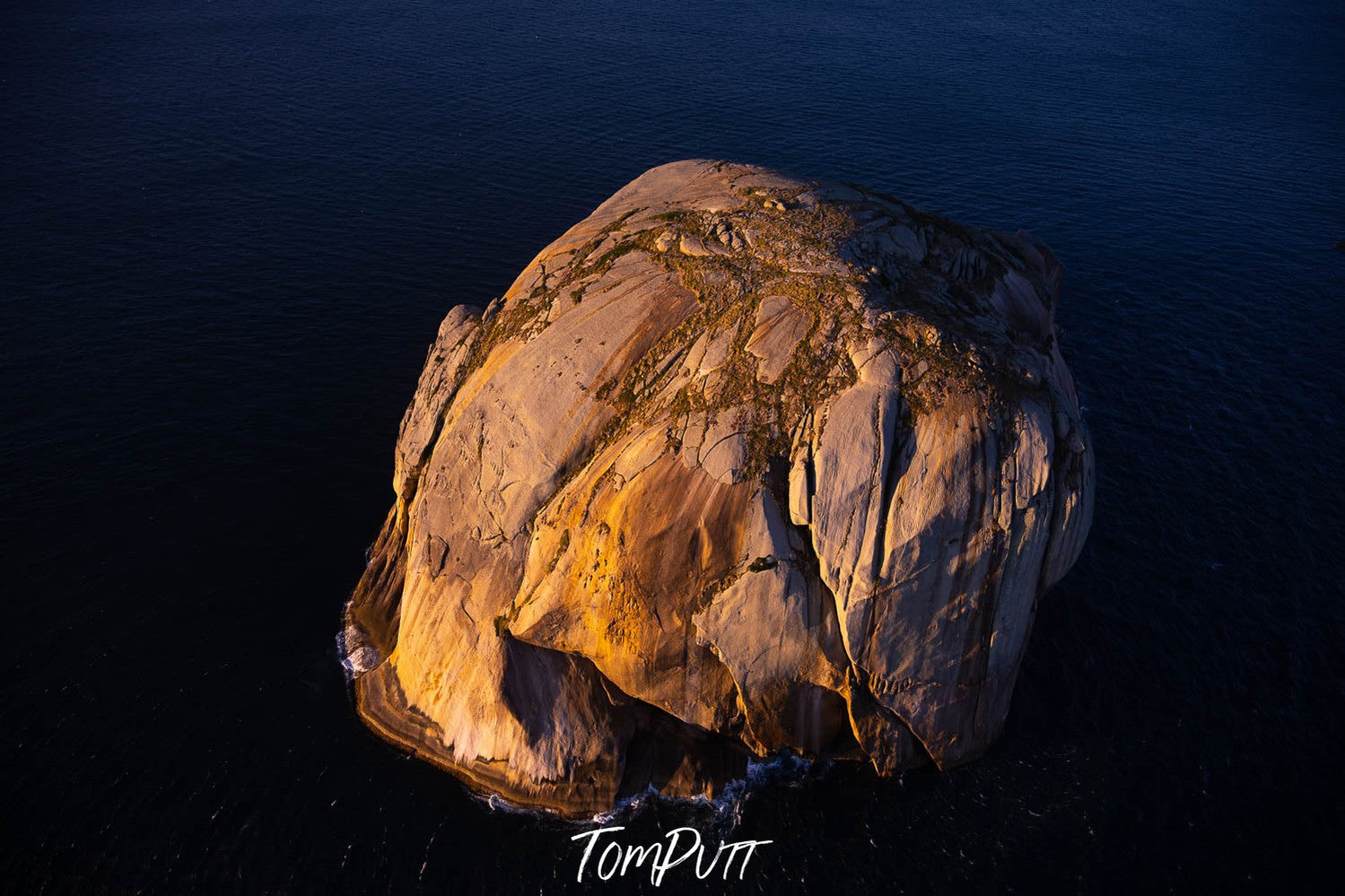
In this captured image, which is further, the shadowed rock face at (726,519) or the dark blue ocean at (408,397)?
the dark blue ocean at (408,397)

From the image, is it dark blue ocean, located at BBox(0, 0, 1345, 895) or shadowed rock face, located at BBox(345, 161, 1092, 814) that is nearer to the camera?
shadowed rock face, located at BBox(345, 161, 1092, 814)

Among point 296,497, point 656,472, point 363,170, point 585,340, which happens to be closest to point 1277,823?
point 656,472

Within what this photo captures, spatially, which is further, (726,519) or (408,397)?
(408,397)

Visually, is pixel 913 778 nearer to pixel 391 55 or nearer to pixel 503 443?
pixel 503 443
